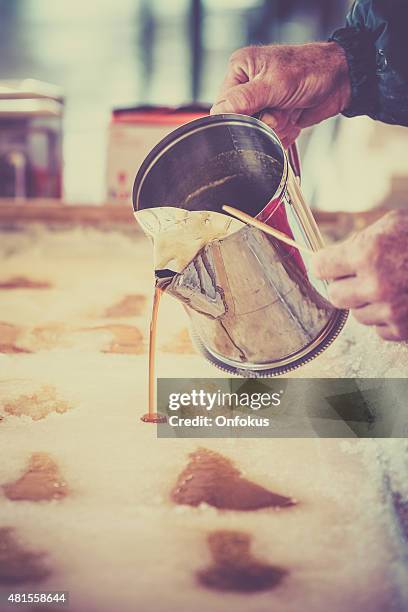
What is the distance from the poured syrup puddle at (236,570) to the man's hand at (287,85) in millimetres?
634

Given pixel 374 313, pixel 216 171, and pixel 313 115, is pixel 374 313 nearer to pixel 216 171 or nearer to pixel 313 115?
pixel 216 171

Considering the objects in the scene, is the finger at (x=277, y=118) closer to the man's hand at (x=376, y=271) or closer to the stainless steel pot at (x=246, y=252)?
the stainless steel pot at (x=246, y=252)

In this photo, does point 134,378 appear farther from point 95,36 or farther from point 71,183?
point 95,36

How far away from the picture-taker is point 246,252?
34.6 inches

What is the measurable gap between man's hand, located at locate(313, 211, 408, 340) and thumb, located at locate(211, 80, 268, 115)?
1.11 ft

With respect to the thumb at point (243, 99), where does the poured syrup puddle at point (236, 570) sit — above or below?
below

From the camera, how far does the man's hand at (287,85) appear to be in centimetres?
100

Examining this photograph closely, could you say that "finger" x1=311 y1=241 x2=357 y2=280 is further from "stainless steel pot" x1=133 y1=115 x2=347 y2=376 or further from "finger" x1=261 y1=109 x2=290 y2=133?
"finger" x1=261 y1=109 x2=290 y2=133

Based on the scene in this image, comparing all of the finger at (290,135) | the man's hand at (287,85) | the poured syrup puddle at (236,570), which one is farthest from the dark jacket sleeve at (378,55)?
the poured syrup puddle at (236,570)

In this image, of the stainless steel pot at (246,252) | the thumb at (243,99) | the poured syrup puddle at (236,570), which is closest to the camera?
the poured syrup puddle at (236,570)

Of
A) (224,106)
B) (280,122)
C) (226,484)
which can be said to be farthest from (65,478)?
(280,122)

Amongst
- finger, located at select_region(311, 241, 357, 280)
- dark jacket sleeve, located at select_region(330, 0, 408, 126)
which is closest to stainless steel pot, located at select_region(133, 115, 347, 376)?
finger, located at select_region(311, 241, 357, 280)

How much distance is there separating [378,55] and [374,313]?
64 cm

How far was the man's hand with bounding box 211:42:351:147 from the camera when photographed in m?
1.00
